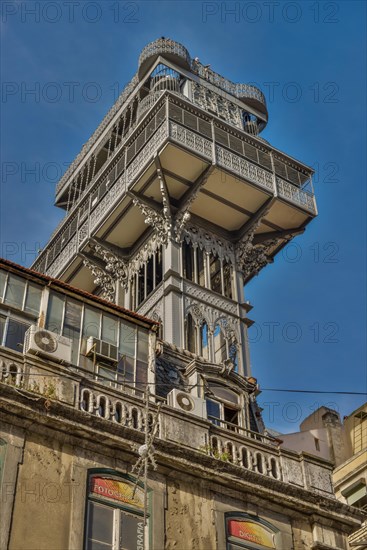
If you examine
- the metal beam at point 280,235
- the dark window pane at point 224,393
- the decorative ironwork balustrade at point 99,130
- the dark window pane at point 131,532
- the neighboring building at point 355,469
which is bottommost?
the dark window pane at point 131,532

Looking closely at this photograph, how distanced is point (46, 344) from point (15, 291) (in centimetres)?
275

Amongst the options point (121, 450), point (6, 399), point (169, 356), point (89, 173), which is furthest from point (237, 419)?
point (89, 173)

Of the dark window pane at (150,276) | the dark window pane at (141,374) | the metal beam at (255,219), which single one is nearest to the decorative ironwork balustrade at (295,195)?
the metal beam at (255,219)

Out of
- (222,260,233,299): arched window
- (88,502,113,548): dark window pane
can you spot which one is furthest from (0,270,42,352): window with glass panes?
(222,260,233,299): arched window

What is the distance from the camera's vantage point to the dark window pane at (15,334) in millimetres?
21125

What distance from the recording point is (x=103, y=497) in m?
17.8

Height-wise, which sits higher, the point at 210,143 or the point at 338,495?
the point at 210,143

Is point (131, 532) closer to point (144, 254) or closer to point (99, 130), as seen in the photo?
point (144, 254)

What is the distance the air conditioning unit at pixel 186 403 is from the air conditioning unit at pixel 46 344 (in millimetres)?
2515

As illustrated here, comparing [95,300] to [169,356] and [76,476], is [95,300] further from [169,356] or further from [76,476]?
[76,476]

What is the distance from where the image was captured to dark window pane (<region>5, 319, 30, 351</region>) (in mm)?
21125

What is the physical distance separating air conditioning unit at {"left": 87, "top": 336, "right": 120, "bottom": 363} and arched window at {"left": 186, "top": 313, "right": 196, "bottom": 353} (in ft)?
33.6

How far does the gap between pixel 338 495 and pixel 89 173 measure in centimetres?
1863

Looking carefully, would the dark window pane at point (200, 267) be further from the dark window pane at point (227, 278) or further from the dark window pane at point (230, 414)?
the dark window pane at point (230, 414)
